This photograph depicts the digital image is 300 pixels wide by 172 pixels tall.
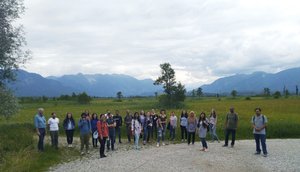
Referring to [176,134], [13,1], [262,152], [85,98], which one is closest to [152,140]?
[176,134]

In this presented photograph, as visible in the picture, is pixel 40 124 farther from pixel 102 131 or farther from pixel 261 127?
pixel 261 127

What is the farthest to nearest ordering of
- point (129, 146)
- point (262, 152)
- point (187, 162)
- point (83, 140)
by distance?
point (129, 146) → point (83, 140) → point (262, 152) → point (187, 162)

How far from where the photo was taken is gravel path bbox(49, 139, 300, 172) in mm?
17297

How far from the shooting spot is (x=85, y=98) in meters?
97.5

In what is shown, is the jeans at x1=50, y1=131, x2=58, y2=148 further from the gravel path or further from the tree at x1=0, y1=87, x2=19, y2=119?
the tree at x1=0, y1=87, x2=19, y2=119

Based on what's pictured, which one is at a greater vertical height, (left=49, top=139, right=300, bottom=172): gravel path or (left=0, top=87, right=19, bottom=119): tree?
(left=0, top=87, right=19, bottom=119): tree

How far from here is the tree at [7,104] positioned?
85.9ft

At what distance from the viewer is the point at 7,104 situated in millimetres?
26359

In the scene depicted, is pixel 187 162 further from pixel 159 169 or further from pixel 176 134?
pixel 176 134

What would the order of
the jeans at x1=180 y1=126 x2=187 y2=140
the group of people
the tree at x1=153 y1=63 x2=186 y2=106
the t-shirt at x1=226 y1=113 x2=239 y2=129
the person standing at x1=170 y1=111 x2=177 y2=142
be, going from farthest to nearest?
the tree at x1=153 y1=63 x2=186 y2=106 < the jeans at x1=180 y1=126 x2=187 y2=140 < the person standing at x1=170 y1=111 x2=177 y2=142 < the t-shirt at x1=226 y1=113 x2=239 y2=129 < the group of people

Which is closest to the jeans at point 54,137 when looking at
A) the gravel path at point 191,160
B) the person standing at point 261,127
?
the gravel path at point 191,160

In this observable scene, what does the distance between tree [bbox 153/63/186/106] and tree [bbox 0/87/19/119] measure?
45.9 metres

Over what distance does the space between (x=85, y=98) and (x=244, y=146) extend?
76.7 meters

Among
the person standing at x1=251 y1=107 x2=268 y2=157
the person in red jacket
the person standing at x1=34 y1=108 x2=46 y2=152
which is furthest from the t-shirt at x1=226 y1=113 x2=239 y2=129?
the person standing at x1=34 y1=108 x2=46 y2=152
